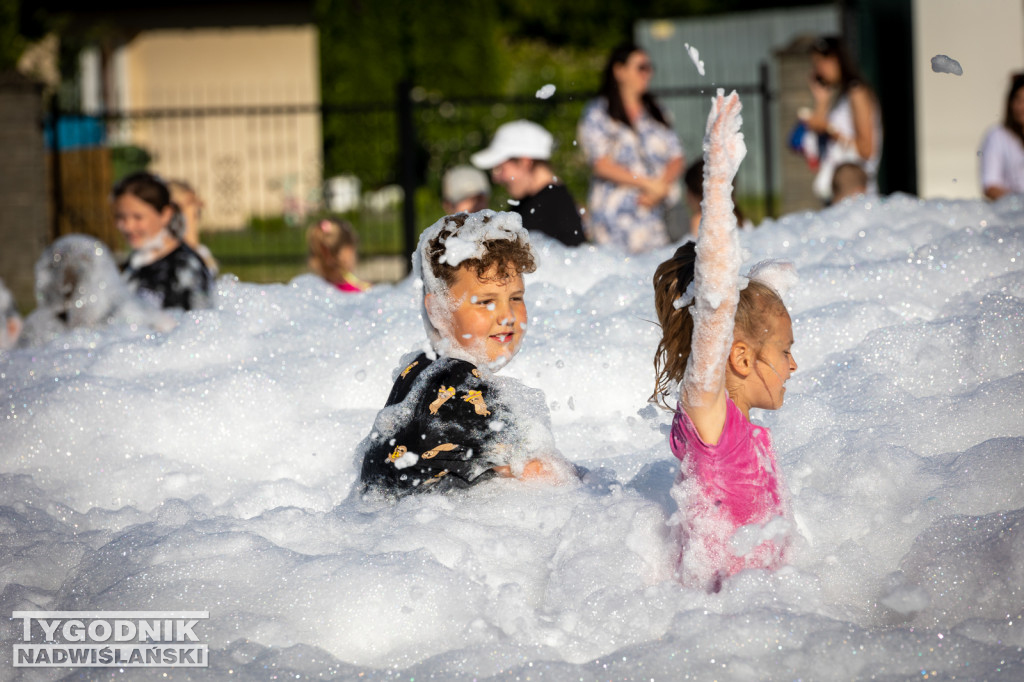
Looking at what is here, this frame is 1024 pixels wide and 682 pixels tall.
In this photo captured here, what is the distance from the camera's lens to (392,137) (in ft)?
58.3

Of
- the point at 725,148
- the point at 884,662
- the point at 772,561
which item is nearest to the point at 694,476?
the point at 772,561

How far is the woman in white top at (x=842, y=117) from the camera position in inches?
269

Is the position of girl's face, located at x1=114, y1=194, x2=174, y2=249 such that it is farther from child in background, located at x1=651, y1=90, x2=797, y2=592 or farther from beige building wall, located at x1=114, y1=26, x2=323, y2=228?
beige building wall, located at x1=114, y1=26, x2=323, y2=228

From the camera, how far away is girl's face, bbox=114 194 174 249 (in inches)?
207

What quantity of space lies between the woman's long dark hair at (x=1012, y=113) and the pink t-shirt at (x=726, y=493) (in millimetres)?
4618

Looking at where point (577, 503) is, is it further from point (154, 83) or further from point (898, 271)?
point (154, 83)

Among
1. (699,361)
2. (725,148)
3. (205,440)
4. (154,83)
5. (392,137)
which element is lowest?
(205,440)

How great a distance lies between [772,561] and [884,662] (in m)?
0.35

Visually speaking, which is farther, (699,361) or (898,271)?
(898,271)

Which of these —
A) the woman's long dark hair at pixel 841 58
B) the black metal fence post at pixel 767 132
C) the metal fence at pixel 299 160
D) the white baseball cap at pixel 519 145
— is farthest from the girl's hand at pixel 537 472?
the black metal fence post at pixel 767 132

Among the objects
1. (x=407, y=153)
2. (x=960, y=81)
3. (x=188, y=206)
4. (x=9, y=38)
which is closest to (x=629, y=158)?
(x=188, y=206)

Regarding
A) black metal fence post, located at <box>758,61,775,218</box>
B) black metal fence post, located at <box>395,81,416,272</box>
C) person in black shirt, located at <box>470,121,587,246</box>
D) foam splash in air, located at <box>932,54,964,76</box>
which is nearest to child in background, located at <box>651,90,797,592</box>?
foam splash in air, located at <box>932,54,964,76</box>

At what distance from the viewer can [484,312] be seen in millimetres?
2971

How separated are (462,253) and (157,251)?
2746 mm
